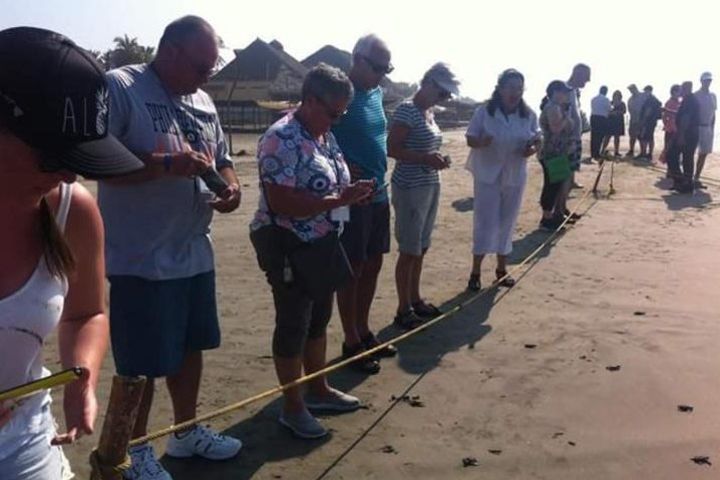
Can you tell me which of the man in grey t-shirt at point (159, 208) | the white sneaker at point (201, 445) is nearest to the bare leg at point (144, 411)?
the man in grey t-shirt at point (159, 208)

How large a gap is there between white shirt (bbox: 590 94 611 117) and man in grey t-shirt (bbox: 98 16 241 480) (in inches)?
602

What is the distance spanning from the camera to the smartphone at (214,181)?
127 inches

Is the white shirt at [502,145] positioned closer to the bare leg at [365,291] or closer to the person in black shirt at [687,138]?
the bare leg at [365,291]

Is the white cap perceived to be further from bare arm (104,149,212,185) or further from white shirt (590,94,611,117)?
white shirt (590,94,611,117)

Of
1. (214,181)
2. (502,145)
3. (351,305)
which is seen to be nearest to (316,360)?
(351,305)

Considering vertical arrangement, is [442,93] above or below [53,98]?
above

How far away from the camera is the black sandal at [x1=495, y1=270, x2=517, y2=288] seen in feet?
23.3

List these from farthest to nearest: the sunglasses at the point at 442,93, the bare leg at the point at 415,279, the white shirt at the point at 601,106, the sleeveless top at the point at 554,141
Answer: the white shirt at the point at 601,106
the sleeveless top at the point at 554,141
the bare leg at the point at 415,279
the sunglasses at the point at 442,93

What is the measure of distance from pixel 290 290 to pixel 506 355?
80.9 inches

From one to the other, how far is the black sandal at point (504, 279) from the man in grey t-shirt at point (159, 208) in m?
4.14

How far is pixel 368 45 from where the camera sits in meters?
4.77

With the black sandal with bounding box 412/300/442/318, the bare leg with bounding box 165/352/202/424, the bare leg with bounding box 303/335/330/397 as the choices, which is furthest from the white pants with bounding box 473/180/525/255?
the bare leg with bounding box 165/352/202/424

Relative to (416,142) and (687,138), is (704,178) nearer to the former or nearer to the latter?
(687,138)

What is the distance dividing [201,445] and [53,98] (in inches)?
100
